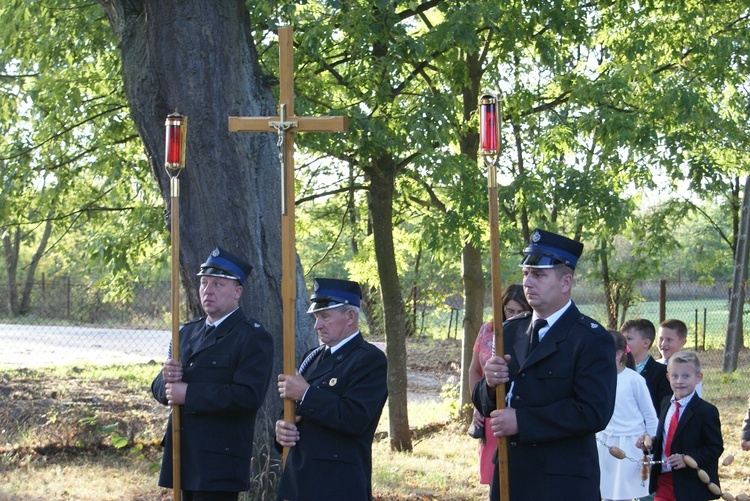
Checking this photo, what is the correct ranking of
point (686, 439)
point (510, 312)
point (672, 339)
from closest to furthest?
point (686, 439), point (510, 312), point (672, 339)

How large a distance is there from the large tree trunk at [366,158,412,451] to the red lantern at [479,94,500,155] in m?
6.55

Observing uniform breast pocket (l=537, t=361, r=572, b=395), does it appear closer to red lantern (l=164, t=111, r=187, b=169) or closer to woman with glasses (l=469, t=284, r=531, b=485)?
woman with glasses (l=469, t=284, r=531, b=485)

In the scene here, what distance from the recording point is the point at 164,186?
7.50 metres

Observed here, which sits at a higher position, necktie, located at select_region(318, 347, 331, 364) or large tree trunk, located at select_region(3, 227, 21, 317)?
large tree trunk, located at select_region(3, 227, 21, 317)

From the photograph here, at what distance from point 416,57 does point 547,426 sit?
228 inches

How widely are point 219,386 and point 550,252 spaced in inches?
78.8

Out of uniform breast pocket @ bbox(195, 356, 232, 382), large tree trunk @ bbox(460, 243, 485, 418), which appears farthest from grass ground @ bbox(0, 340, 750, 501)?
uniform breast pocket @ bbox(195, 356, 232, 382)

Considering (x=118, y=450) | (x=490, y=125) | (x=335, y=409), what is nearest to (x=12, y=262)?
(x=118, y=450)

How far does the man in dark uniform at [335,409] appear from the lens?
15.3ft

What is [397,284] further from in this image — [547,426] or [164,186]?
[547,426]

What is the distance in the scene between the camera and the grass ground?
8430 mm

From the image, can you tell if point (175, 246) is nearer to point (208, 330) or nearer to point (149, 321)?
point (208, 330)

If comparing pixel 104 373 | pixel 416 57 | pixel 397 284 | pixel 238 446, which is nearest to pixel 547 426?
pixel 238 446

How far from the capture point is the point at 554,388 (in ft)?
14.2
